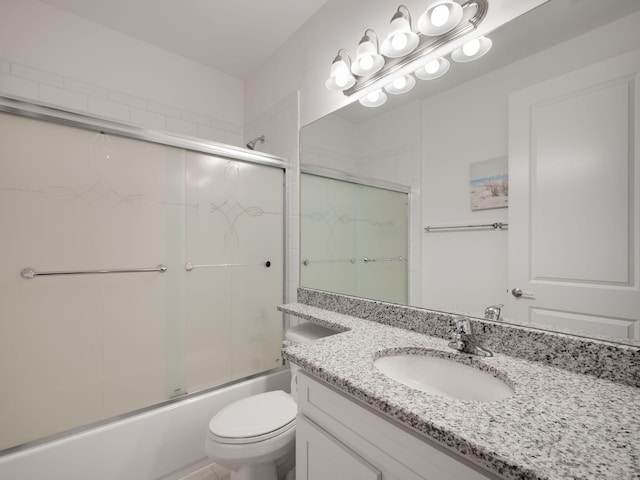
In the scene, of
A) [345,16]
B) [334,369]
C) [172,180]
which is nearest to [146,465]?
[334,369]

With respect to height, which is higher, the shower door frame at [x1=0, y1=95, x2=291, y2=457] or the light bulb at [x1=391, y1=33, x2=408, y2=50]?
the light bulb at [x1=391, y1=33, x2=408, y2=50]

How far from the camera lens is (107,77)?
72.2 inches

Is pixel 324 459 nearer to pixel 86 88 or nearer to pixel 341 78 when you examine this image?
pixel 341 78

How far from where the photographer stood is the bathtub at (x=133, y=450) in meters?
1.18

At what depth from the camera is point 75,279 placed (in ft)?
4.25

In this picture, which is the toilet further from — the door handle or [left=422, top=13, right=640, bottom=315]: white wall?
the door handle

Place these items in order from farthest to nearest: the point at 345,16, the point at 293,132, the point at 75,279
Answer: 1. the point at 293,132
2. the point at 345,16
3. the point at 75,279

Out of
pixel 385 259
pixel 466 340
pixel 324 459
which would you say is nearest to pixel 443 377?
pixel 466 340

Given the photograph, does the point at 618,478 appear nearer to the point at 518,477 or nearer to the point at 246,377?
the point at 518,477

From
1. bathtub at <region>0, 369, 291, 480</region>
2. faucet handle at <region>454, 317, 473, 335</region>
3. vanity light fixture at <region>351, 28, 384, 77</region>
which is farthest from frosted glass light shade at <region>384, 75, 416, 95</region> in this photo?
bathtub at <region>0, 369, 291, 480</region>

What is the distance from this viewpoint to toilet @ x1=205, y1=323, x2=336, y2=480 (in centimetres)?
110

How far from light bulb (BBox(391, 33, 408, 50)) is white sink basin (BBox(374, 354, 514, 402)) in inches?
47.8

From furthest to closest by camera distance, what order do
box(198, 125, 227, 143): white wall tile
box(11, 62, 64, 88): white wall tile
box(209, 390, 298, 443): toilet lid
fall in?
box(198, 125, 227, 143): white wall tile → box(11, 62, 64, 88): white wall tile → box(209, 390, 298, 443): toilet lid

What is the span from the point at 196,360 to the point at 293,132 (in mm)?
1521
